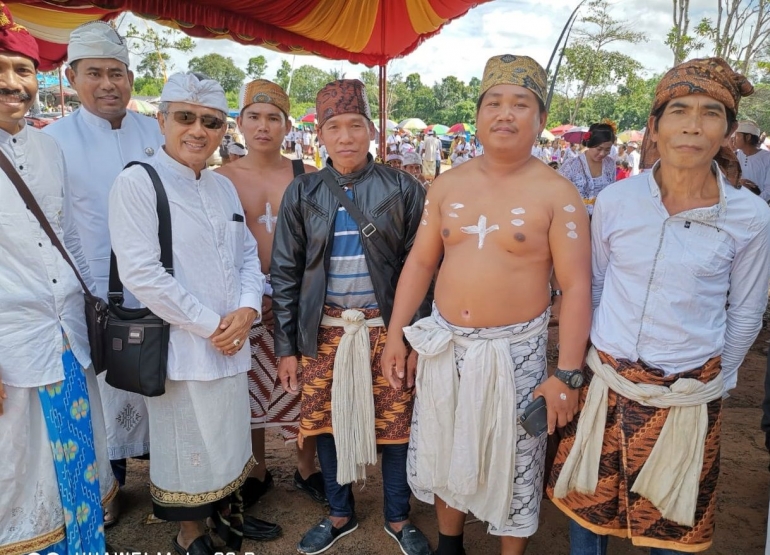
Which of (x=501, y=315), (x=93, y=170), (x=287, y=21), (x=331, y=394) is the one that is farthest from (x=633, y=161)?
(x=93, y=170)

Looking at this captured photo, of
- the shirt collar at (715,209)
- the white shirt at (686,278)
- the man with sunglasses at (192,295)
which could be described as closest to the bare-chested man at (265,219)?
the man with sunglasses at (192,295)

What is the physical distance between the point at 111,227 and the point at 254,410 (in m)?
1.38

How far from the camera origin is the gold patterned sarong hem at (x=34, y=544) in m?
1.84

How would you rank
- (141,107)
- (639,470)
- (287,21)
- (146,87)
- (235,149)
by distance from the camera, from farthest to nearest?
(146,87)
(141,107)
(287,21)
(235,149)
(639,470)

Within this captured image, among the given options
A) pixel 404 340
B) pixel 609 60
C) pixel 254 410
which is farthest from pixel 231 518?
pixel 609 60

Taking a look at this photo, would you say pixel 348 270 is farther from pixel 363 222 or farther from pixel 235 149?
pixel 235 149

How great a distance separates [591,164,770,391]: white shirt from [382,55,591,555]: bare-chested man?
168 millimetres

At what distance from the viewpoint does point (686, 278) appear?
167 centimetres

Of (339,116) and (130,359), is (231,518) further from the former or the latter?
(339,116)

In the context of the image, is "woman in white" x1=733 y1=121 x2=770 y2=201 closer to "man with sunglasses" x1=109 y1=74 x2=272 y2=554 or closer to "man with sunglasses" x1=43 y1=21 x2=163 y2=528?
"man with sunglasses" x1=109 y1=74 x2=272 y2=554

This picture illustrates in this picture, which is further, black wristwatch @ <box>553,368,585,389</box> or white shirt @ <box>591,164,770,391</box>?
black wristwatch @ <box>553,368,585,389</box>

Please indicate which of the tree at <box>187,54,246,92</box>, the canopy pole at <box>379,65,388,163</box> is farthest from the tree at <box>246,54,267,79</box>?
the canopy pole at <box>379,65,388,163</box>

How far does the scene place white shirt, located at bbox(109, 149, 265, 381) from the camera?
2.00 metres

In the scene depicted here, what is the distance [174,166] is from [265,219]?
2.59ft
